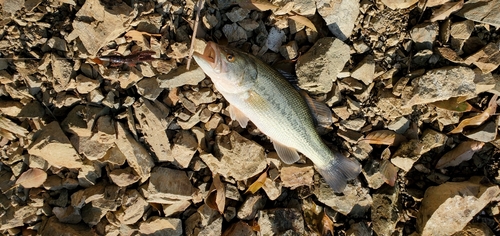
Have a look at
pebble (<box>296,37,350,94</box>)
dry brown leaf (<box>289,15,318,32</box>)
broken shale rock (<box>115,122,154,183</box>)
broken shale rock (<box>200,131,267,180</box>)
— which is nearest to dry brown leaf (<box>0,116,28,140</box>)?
broken shale rock (<box>115,122,154,183</box>)

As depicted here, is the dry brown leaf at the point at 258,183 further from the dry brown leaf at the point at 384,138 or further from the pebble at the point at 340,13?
the pebble at the point at 340,13

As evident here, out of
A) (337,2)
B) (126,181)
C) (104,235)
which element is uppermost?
(337,2)

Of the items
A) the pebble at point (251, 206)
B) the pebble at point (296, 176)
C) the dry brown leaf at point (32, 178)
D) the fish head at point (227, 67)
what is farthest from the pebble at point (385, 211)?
the dry brown leaf at point (32, 178)

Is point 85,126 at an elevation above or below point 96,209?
above

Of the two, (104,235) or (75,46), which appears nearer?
(75,46)

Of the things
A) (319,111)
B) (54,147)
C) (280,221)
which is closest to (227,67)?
(319,111)

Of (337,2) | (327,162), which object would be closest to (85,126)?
(327,162)

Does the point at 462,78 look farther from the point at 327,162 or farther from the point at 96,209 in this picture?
the point at 96,209
